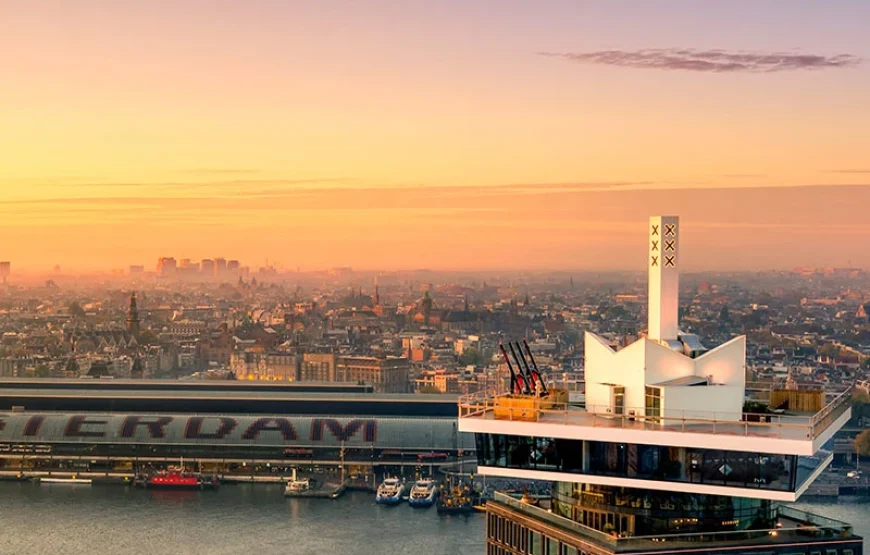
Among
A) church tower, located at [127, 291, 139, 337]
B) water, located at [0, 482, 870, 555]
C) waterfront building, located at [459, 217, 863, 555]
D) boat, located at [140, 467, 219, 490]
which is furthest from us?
church tower, located at [127, 291, 139, 337]

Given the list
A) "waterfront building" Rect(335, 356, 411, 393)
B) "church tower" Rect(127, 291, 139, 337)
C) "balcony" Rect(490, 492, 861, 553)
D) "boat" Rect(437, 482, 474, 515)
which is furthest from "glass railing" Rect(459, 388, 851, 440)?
"church tower" Rect(127, 291, 139, 337)

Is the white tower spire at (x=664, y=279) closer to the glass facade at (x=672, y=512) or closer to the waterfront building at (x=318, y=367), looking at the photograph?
the glass facade at (x=672, y=512)

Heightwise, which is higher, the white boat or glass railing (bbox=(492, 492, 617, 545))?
glass railing (bbox=(492, 492, 617, 545))

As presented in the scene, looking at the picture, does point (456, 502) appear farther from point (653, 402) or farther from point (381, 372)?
point (381, 372)

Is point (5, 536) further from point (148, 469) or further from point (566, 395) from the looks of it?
point (566, 395)

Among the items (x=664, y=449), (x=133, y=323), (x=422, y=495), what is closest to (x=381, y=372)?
(x=133, y=323)

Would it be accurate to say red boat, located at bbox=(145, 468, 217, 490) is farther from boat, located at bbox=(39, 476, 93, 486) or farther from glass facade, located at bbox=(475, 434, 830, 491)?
Result: glass facade, located at bbox=(475, 434, 830, 491)
